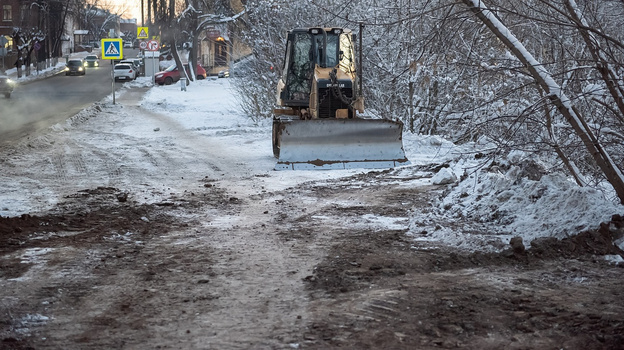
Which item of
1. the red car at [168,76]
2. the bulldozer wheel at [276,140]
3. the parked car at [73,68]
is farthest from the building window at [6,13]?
the bulldozer wheel at [276,140]

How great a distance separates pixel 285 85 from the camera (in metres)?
15.7

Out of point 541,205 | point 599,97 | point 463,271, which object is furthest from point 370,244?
point 599,97

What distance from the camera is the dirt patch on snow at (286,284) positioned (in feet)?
16.6

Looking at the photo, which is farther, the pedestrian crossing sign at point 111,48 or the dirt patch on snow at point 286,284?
the pedestrian crossing sign at point 111,48

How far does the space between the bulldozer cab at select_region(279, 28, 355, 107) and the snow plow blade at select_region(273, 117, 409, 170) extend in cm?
176

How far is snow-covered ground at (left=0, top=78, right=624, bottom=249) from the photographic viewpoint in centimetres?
808

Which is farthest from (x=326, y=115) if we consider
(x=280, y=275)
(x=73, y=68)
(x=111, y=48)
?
(x=73, y=68)

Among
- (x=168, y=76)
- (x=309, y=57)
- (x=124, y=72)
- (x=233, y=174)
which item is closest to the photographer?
(x=233, y=174)

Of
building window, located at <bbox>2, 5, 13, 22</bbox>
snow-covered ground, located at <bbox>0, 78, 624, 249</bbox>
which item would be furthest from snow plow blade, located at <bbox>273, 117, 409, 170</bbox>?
building window, located at <bbox>2, 5, 13, 22</bbox>

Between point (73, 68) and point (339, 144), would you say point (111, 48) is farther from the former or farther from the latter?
point (73, 68)

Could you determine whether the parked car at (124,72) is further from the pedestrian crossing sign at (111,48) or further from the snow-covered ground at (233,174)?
the snow-covered ground at (233,174)

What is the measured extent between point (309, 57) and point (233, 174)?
11.9ft

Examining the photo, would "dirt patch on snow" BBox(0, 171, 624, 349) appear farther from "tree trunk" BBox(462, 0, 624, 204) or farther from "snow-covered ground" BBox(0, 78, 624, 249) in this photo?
"tree trunk" BBox(462, 0, 624, 204)

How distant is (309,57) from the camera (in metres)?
15.5
